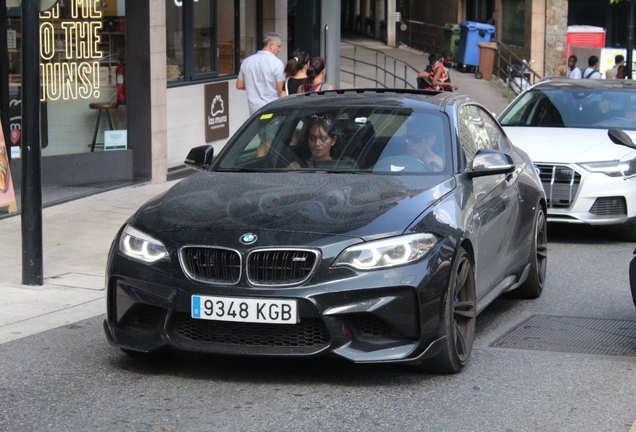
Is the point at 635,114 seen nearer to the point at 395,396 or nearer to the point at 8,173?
the point at 8,173

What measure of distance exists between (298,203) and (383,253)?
25.4 inches

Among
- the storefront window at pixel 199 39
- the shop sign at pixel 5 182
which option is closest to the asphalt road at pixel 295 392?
the shop sign at pixel 5 182

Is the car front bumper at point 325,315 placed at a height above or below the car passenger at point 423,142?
below

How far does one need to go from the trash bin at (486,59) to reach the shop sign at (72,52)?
59.0ft

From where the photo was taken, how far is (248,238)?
5.53 metres

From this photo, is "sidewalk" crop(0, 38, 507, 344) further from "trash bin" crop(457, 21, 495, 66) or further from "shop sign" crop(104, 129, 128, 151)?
"trash bin" crop(457, 21, 495, 66)

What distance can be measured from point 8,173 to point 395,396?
551cm

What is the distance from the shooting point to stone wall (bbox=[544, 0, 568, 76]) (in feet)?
104

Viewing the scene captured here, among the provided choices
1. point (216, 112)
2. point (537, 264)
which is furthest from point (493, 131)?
point (216, 112)

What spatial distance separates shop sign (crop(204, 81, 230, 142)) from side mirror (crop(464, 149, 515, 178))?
9.42 meters

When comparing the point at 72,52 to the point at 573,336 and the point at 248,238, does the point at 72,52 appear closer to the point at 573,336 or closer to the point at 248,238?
the point at 573,336

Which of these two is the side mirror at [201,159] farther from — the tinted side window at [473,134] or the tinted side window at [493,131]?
the tinted side window at [493,131]

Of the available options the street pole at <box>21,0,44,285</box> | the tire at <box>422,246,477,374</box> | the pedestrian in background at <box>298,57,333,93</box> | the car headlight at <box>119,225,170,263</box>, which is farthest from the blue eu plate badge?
the pedestrian in background at <box>298,57,333,93</box>

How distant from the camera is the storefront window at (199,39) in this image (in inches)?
583
